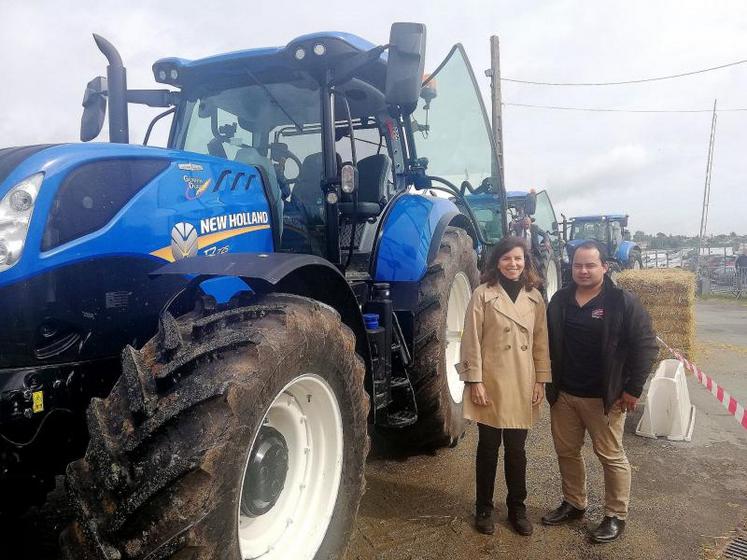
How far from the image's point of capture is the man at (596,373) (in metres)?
3.13

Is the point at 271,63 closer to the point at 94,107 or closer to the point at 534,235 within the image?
the point at 94,107

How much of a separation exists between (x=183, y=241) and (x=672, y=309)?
22.3 ft

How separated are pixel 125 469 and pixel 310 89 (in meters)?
2.52

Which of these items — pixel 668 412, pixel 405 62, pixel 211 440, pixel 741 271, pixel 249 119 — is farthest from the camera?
pixel 741 271

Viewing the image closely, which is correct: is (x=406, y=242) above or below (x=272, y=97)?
below

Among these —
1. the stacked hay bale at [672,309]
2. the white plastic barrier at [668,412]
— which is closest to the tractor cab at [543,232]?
the stacked hay bale at [672,309]

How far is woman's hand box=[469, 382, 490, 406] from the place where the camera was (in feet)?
10.5

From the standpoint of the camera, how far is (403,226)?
13.0 feet

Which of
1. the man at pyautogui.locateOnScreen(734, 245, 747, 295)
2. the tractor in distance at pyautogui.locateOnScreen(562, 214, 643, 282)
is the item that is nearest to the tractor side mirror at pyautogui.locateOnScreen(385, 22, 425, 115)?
the tractor in distance at pyautogui.locateOnScreen(562, 214, 643, 282)

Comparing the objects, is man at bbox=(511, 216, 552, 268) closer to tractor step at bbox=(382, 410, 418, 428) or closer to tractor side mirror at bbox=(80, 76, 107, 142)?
tractor step at bbox=(382, 410, 418, 428)

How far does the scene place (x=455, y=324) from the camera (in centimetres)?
477

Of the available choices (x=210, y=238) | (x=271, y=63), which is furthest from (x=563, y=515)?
(x=271, y=63)

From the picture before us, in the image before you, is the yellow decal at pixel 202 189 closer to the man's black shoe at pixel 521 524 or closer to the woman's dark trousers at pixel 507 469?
the woman's dark trousers at pixel 507 469

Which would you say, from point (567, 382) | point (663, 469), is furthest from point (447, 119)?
point (663, 469)
